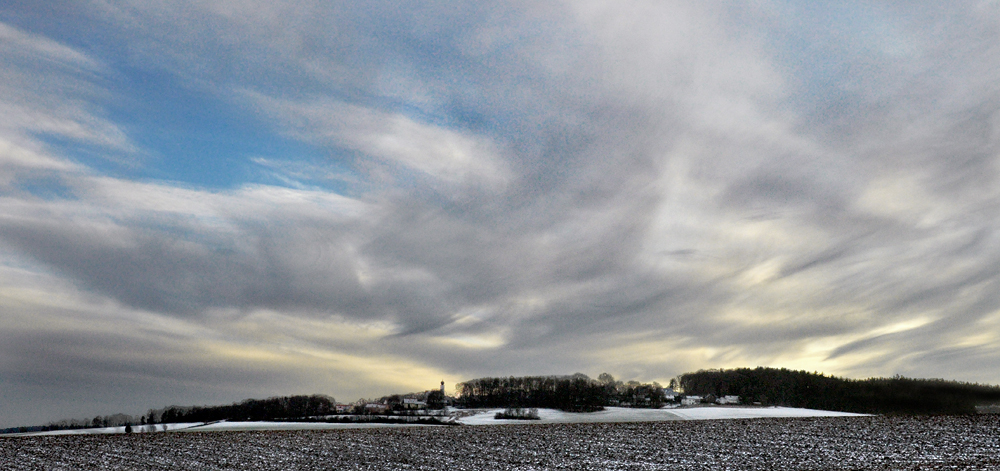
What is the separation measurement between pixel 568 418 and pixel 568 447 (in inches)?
876

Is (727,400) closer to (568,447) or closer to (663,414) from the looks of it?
(663,414)

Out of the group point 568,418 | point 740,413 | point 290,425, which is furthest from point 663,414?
point 290,425

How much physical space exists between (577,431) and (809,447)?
1379cm

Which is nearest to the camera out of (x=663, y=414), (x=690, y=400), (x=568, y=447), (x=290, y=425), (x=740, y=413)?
(x=568, y=447)

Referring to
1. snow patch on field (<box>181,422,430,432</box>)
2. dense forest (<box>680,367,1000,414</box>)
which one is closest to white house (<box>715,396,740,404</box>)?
dense forest (<box>680,367,1000,414</box>)

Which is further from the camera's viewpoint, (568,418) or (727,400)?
(727,400)

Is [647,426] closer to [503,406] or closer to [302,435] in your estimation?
[302,435]

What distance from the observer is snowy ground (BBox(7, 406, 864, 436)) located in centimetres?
4866

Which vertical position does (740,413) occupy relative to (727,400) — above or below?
below

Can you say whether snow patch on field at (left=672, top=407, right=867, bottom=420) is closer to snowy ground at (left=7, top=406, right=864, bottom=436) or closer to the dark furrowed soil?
snowy ground at (left=7, top=406, right=864, bottom=436)

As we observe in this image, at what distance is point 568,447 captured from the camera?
3691cm

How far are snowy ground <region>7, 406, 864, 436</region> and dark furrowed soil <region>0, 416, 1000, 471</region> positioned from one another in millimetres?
5835

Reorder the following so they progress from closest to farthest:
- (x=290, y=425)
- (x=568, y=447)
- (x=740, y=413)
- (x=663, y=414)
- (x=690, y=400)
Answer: (x=568, y=447) < (x=290, y=425) < (x=740, y=413) < (x=663, y=414) < (x=690, y=400)

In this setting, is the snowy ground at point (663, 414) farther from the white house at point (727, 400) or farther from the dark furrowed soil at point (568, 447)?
the dark furrowed soil at point (568, 447)
